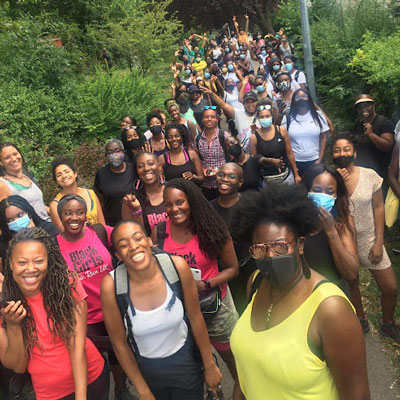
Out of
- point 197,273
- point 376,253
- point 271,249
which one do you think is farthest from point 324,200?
point 271,249

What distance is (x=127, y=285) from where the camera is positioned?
2555mm

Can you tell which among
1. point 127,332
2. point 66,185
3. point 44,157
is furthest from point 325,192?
point 44,157

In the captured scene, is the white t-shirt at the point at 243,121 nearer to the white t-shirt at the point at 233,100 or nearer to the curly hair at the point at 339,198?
the white t-shirt at the point at 233,100

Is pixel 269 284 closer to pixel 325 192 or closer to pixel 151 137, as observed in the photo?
pixel 325 192

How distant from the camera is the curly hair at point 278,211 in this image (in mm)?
2119

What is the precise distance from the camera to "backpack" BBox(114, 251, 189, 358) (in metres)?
2.53

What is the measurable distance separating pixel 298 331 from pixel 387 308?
249 centimetres

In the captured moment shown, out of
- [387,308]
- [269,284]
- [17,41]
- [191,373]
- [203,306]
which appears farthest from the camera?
[17,41]

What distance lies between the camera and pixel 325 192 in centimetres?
321

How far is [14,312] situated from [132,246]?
727mm

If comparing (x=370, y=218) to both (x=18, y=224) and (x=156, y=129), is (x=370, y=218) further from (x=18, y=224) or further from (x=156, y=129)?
(x=156, y=129)

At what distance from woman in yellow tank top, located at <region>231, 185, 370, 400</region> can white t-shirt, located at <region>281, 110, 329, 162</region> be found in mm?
3610

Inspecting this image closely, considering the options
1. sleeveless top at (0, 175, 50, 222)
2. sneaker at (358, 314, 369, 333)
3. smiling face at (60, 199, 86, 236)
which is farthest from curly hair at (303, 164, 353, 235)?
sleeveless top at (0, 175, 50, 222)

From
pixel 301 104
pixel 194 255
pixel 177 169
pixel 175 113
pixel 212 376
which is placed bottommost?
pixel 212 376
